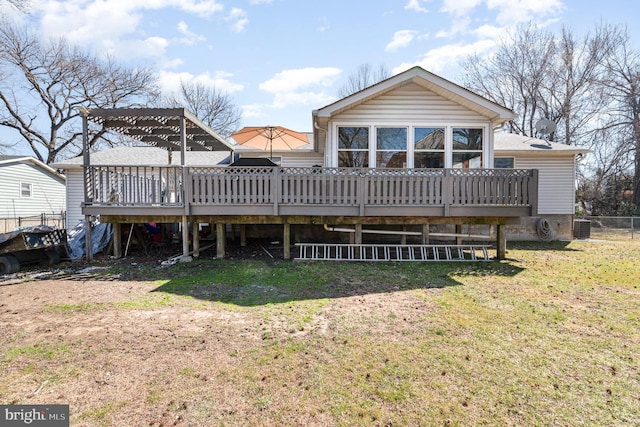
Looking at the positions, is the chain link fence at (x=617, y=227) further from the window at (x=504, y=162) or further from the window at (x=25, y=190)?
the window at (x=25, y=190)

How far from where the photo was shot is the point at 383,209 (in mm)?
7703

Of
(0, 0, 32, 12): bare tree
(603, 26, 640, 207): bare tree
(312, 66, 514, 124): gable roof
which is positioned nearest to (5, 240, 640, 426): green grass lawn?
(312, 66, 514, 124): gable roof

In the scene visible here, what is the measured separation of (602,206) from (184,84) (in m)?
36.4

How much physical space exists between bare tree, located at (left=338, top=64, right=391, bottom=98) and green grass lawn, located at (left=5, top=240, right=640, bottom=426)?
93.7 ft

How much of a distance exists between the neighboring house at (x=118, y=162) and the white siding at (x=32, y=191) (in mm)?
6896

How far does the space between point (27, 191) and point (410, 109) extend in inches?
905

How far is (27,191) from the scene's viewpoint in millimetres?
19234

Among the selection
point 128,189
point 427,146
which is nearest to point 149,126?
point 128,189

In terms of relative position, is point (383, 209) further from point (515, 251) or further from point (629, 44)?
point (629, 44)

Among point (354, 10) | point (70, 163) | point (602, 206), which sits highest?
→ point (354, 10)

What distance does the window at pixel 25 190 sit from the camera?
1872cm

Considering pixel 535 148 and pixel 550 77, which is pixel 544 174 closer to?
pixel 535 148

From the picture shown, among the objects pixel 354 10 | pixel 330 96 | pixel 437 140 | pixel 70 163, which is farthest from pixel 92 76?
pixel 437 140

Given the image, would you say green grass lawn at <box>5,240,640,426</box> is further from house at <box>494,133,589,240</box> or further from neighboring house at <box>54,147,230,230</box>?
neighboring house at <box>54,147,230,230</box>
